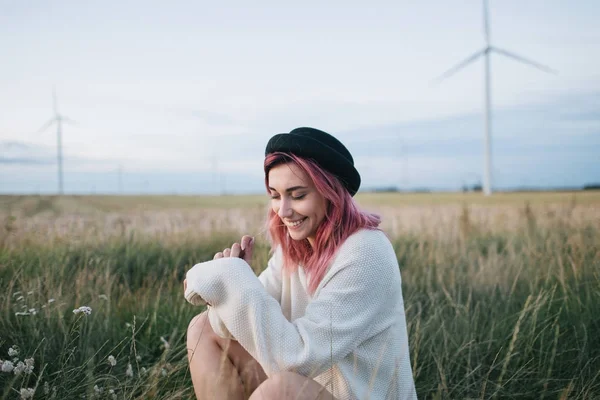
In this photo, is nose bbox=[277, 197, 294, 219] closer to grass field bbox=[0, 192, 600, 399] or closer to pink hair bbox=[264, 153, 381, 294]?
pink hair bbox=[264, 153, 381, 294]

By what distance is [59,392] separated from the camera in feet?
8.66

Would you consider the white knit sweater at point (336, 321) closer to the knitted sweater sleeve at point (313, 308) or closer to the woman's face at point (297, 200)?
the knitted sweater sleeve at point (313, 308)

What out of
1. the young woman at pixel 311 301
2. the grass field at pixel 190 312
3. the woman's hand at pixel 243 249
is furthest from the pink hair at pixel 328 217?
the grass field at pixel 190 312

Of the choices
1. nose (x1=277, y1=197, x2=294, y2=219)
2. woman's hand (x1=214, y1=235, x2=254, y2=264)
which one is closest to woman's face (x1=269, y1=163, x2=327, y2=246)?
nose (x1=277, y1=197, x2=294, y2=219)

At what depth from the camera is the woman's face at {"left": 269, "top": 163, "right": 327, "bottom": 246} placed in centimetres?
251

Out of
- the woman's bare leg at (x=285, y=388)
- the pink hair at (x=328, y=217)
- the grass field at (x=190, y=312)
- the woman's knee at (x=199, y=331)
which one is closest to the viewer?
the woman's bare leg at (x=285, y=388)

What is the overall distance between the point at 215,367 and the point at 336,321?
754mm

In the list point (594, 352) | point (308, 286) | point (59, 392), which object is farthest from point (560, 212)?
point (59, 392)

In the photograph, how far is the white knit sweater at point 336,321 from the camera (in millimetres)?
2098

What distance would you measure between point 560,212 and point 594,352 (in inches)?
166

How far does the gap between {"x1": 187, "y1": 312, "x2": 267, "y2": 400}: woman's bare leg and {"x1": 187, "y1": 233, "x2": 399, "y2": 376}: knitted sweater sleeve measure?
0.44 meters

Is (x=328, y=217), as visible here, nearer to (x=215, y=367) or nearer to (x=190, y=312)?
(x=215, y=367)

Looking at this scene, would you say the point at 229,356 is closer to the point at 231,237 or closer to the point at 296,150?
the point at 296,150

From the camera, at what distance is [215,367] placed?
2598 millimetres
